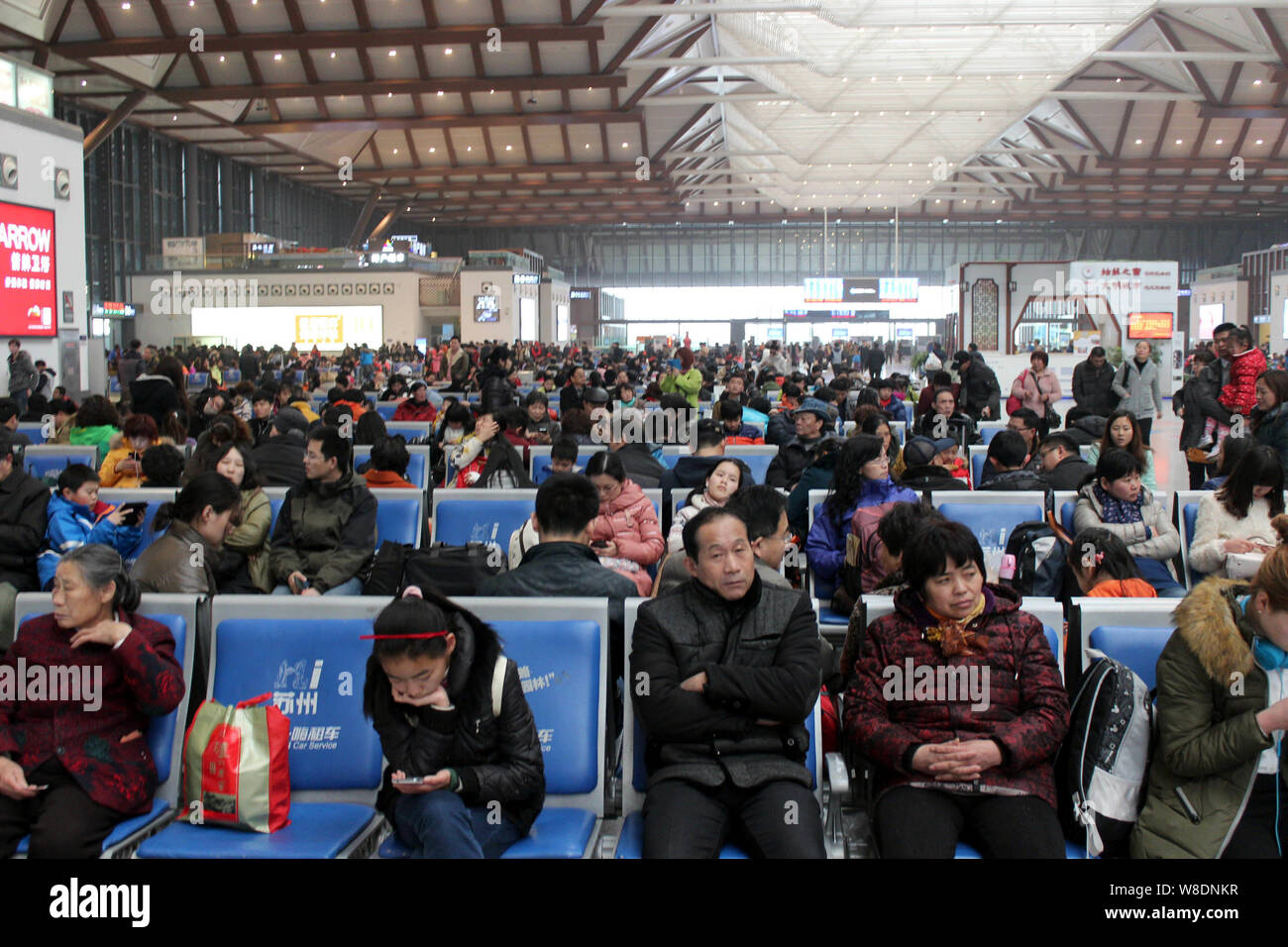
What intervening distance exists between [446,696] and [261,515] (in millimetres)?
2662

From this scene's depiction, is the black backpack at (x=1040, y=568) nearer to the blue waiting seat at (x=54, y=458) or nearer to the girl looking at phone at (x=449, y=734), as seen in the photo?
the girl looking at phone at (x=449, y=734)

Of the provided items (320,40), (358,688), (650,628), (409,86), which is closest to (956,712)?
(650,628)

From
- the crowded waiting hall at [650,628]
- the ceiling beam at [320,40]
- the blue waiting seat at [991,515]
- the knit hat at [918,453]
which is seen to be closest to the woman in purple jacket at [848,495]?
the crowded waiting hall at [650,628]

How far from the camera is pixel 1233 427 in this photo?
9.18 m

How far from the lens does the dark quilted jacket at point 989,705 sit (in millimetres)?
2938

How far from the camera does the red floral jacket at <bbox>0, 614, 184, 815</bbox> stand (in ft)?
10.2

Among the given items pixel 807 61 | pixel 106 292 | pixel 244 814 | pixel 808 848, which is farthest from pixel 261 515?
pixel 106 292

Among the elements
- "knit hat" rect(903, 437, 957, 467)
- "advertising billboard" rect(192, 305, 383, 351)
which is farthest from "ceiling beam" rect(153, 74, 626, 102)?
"knit hat" rect(903, 437, 957, 467)

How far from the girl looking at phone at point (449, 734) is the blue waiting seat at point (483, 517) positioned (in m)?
2.79

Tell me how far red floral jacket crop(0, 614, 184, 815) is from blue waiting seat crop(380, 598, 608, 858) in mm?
882

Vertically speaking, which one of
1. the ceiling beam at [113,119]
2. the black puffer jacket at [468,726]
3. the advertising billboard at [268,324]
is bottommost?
the black puffer jacket at [468,726]

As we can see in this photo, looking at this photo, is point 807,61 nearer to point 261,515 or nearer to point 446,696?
point 261,515

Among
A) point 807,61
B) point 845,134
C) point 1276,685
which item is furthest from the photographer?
point 845,134

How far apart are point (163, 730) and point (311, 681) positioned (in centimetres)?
44
